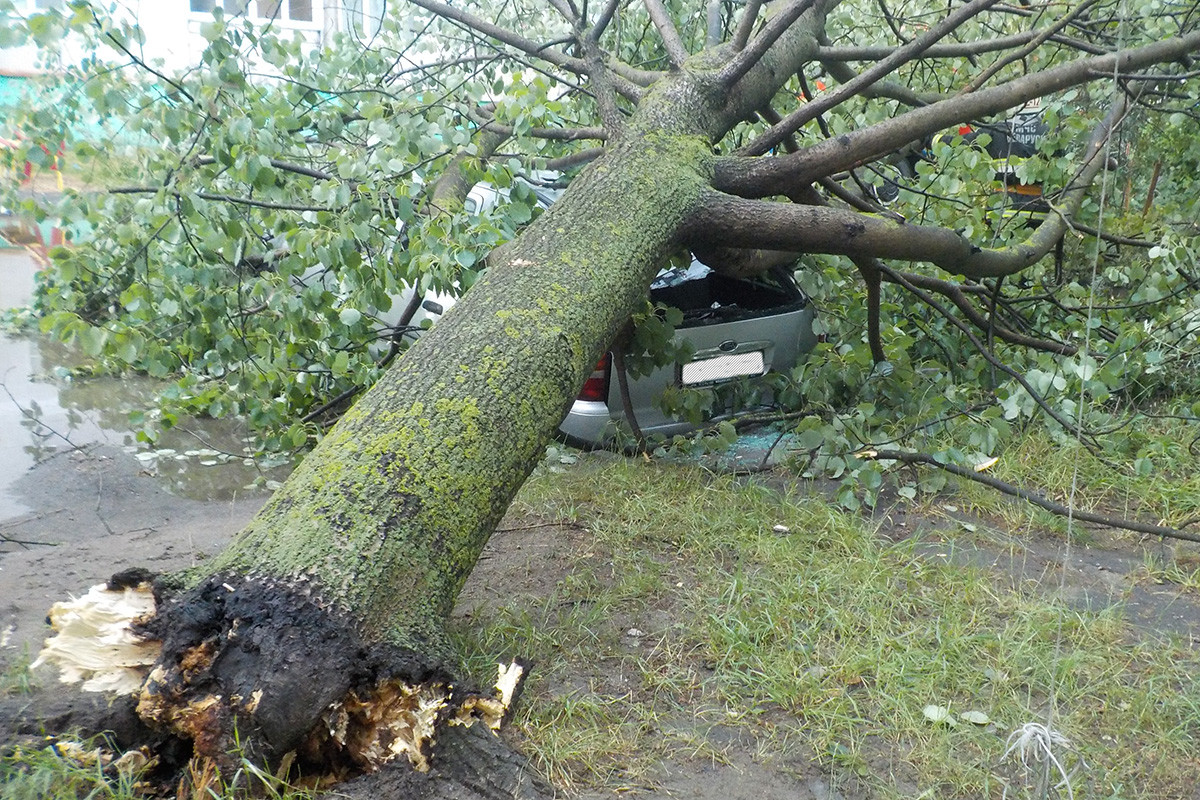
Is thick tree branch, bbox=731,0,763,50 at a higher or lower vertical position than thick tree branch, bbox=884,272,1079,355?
higher

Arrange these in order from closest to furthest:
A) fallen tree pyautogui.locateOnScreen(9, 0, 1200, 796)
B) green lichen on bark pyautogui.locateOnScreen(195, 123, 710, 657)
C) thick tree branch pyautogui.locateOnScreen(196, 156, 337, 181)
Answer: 1. fallen tree pyautogui.locateOnScreen(9, 0, 1200, 796)
2. green lichen on bark pyautogui.locateOnScreen(195, 123, 710, 657)
3. thick tree branch pyautogui.locateOnScreen(196, 156, 337, 181)

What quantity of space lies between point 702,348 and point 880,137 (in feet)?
4.86

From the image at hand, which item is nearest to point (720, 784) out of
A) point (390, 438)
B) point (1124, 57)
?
point (390, 438)

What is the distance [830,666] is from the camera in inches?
110

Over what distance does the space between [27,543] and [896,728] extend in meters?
3.36

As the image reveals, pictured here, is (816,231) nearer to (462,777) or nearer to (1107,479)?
(1107,479)

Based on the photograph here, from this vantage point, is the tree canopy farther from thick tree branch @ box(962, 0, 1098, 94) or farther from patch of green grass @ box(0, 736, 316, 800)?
patch of green grass @ box(0, 736, 316, 800)

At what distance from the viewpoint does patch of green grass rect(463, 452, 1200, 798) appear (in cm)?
240

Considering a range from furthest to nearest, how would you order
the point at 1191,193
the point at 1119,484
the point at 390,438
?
the point at 1191,193 → the point at 1119,484 → the point at 390,438

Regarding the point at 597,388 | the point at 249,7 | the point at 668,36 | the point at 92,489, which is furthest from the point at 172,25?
the point at 597,388

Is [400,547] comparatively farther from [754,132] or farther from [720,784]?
[754,132]

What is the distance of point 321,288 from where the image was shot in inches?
149

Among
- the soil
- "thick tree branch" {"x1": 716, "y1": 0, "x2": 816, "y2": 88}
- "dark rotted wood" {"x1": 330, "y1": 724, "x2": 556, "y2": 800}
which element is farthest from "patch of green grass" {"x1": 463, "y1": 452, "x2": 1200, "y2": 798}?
"thick tree branch" {"x1": 716, "y1": 0, "x2": 816, "y2": 88}

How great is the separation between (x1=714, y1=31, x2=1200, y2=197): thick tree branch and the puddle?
271cm
